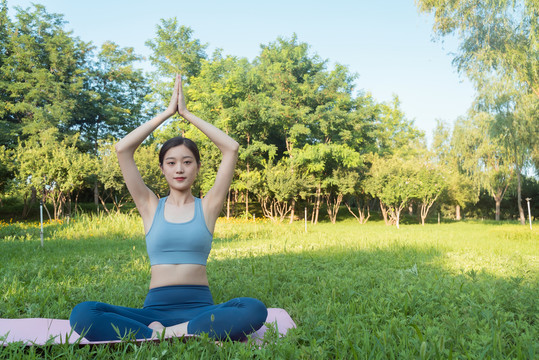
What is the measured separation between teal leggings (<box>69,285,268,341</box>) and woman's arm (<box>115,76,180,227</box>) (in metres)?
0.60

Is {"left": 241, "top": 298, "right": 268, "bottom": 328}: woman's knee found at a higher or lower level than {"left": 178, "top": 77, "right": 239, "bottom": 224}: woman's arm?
lower

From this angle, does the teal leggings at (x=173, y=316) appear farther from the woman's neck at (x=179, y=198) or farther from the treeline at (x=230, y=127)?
the treeline at (x=230, y=127)

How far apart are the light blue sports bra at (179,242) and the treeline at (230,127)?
17.0 meters

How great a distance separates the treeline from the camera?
2019 centimetres

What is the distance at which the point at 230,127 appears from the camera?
22.1 m

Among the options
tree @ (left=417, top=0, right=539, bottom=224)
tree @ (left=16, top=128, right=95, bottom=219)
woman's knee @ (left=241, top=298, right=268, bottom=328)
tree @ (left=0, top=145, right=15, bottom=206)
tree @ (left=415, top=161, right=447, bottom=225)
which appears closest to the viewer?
woman's knee @ (left=241, top=298, right=268, bottom=328)

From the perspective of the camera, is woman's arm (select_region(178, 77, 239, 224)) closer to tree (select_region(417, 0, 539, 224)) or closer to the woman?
the woman

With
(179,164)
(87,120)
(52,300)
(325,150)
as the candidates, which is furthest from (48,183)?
(179,164)

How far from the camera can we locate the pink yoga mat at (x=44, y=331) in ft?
7.15

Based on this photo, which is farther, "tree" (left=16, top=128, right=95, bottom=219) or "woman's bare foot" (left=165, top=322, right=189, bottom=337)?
"tree" (left=16, top=128, right=95, bottom=219)

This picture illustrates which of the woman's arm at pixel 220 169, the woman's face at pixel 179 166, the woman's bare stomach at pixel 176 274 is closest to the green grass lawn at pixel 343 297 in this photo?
the woman's bare stomach at pixel 176 274

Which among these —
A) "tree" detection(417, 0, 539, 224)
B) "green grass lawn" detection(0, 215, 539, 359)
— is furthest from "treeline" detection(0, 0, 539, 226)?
"green grass lawn" detection(0, 215, 539, 359)

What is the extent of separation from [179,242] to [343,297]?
1.78 m

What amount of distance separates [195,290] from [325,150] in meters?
19.6
